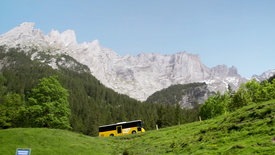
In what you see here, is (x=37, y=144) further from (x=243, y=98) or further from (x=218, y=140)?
(x=243, y=98)

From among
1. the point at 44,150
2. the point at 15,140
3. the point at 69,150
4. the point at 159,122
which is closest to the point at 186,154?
the point at 69,150

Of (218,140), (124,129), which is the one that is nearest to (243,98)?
(124,129)

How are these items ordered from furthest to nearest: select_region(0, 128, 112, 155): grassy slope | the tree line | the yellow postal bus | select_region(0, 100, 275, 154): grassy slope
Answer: the yellow postal bus < the tree line < select_region(0, 128, 112, 155): grassy slope < select_region(0, 100, 275, 154): grassy slope

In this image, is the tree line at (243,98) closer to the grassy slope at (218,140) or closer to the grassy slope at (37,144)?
the grassy slope at (218,140)

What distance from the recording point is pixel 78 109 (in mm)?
157000

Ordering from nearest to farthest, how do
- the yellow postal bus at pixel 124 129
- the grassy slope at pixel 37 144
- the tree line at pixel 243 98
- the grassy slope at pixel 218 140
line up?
the grassy slope at pixel 218 140 < the grassy slope at pixel 37 144 < the tree line at pixel 243 98 < the yellow postal bus at pixel 124 129

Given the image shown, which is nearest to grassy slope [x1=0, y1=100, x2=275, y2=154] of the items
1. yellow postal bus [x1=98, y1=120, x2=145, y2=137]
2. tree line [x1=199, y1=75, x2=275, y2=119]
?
yellow postal bus [x1=98, y1=120, x2=145, y2=137]

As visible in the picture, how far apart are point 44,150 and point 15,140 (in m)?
5.68

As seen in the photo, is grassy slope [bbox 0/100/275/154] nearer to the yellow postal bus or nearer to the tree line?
the yellow postal bus

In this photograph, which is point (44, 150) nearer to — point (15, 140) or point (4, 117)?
point (15, 140)

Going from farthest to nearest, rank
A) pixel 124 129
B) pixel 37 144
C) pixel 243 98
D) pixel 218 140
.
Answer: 1. pixel 243 98
2. pixel 124 129
3. pixel 37 144
4. pixel 218 140

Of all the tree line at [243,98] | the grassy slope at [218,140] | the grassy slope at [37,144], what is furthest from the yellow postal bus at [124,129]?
the grassy slope at [37,144]

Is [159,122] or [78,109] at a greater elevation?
[78,109]

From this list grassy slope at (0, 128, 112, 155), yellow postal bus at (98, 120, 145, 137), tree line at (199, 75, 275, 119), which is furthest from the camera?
yellow postal bus at (98, 120, 145, 137)
